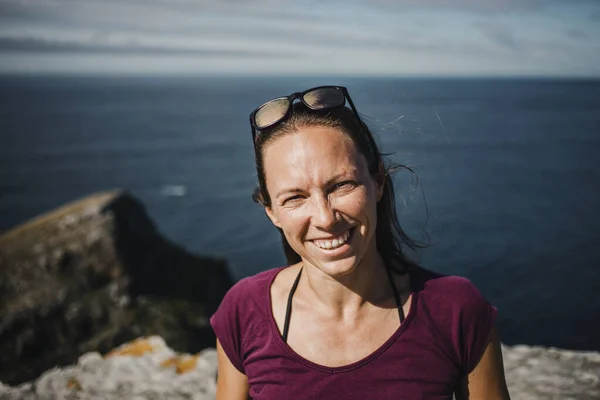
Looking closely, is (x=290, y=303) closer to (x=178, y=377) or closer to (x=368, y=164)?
(x=368, y=164)

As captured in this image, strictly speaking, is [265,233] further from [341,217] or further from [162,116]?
[162,116]

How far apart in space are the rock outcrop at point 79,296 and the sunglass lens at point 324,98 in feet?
48.6

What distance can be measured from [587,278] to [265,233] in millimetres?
30089

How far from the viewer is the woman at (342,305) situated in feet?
9.27

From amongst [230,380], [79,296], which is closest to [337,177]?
[230,380]

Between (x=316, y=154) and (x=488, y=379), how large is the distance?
1.62 metres

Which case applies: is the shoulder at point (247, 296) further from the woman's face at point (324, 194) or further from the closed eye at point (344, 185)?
the closed eye at point (344, 185)

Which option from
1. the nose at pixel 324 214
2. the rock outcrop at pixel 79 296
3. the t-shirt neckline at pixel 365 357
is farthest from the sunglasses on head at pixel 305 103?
the rock outcrop at pixel 79 296

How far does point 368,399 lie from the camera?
289cm

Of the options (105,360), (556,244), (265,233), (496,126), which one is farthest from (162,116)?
(105,360)

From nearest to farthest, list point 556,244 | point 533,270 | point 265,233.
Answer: point 533,270
point 556,244
point 265,233

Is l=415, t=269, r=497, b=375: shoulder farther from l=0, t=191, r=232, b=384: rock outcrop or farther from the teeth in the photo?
l=0, t=191, r=232, b=384: rock outcrop

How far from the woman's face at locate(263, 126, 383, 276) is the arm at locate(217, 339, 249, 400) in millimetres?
933

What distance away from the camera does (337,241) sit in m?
2.85
